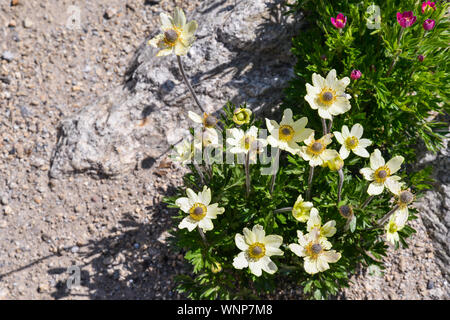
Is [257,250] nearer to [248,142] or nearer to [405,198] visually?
[248,142]

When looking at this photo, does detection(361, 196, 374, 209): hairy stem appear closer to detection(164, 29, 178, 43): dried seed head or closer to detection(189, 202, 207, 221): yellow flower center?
detection(189, 202, 207, 221): yellow flower center

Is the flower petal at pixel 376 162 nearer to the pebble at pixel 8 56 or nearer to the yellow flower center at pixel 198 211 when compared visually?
the yellow flower center at pixel 198 211

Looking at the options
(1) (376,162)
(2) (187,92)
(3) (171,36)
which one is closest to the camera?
(3) (171,36)

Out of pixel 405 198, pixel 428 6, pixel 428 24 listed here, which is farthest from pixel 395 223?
pixel 428 6

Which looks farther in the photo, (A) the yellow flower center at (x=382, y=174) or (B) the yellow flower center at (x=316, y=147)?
(A) the yellow flower center at (x=382, y=174)

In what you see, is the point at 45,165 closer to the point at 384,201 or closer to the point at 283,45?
the point at 283,45

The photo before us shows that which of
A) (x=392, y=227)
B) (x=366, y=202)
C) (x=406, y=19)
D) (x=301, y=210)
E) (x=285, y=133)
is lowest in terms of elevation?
(x=392, y=227)

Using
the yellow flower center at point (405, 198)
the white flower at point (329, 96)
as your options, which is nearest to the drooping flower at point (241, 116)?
the white flower at point (329, 96)
